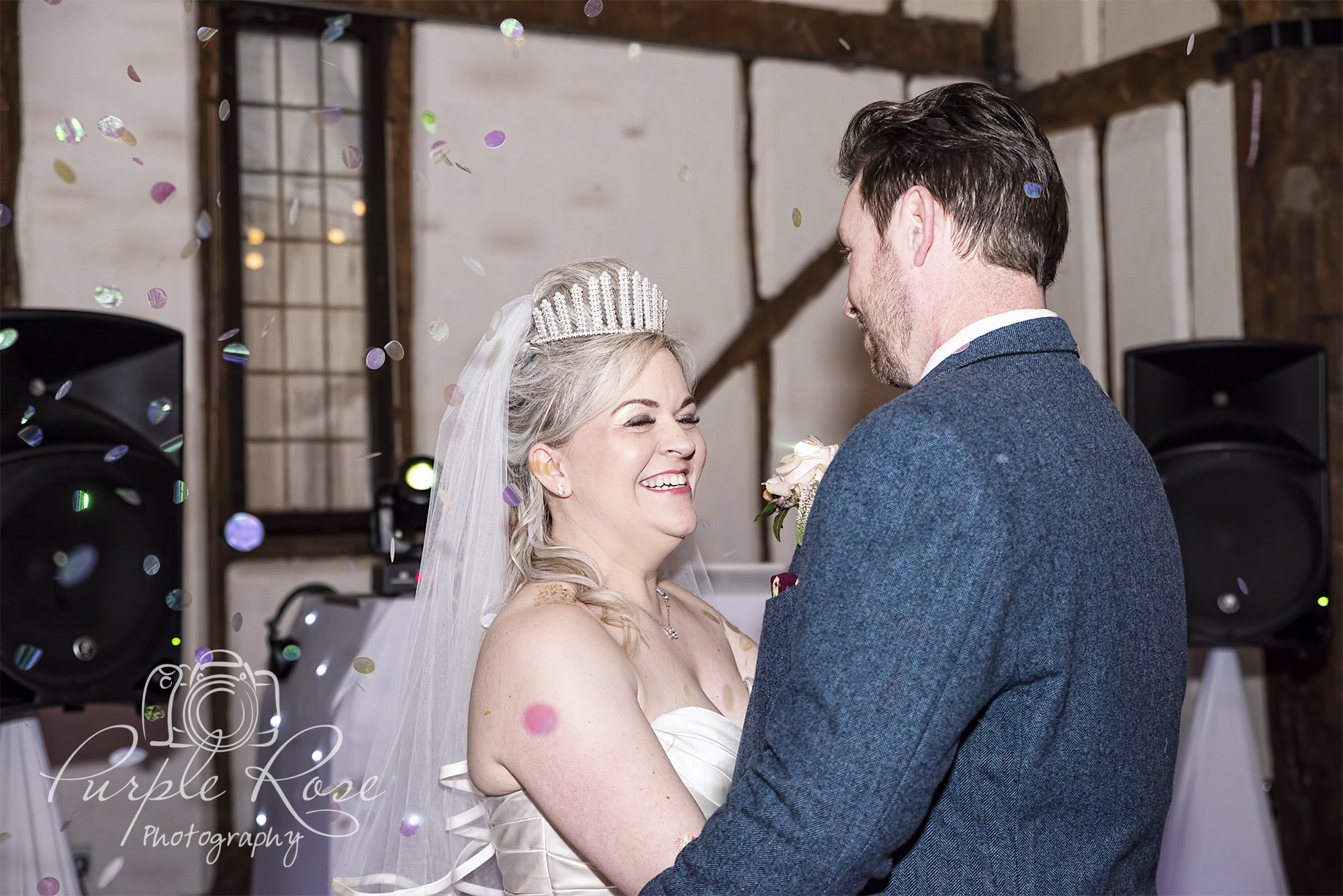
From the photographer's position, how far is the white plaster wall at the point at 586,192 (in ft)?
14.9

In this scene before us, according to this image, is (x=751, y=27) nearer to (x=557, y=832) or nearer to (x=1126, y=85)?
(x=1126, y=85)

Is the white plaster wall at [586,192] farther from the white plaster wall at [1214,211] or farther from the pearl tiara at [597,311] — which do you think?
the pearl tiara at [597,311]

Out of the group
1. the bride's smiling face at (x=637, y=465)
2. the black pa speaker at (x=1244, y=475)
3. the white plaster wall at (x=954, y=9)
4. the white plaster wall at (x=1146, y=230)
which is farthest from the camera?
the white plaster wall at (x=954, y=9)

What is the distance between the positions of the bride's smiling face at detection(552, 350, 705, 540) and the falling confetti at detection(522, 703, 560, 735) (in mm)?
429

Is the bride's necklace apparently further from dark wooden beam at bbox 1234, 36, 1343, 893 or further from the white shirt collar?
dark wooden beam at bbox 1234, 36, 1343, 893

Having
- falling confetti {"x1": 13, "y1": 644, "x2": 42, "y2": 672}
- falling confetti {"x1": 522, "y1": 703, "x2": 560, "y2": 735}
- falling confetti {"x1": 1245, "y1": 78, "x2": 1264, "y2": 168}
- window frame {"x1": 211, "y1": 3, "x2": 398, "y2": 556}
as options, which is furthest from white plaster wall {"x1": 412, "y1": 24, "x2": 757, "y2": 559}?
falling confetti {"x1": 522, "y1": 703, "x2": 560, "y2": 735}

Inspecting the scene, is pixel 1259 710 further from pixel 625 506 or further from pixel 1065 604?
pixel 1065 604

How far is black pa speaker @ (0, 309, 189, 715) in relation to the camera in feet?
7.74

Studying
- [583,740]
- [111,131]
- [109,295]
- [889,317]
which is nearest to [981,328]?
[889,317]

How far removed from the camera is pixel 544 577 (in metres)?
1.80

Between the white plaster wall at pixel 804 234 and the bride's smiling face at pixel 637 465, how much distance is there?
3154 millimetres

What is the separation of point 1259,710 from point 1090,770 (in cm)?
378

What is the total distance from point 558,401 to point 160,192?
252 cm

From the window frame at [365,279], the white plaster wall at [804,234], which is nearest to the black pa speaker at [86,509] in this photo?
the window frame at [365,279]
